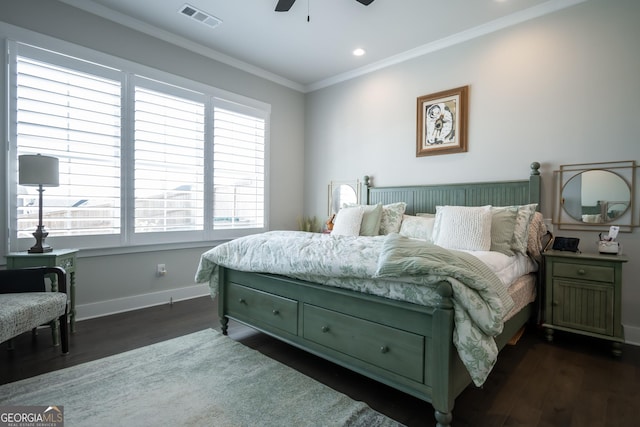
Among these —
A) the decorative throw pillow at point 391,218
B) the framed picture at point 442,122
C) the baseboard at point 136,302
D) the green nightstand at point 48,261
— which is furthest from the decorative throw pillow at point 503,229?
the green nightstand at point 48,261

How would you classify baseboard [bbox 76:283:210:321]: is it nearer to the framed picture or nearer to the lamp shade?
the lamp shade

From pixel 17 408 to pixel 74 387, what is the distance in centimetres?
25

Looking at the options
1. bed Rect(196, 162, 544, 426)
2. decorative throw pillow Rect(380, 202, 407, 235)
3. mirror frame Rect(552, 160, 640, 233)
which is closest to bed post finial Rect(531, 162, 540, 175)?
mirror frame Rect(552, 160, 640, 233)

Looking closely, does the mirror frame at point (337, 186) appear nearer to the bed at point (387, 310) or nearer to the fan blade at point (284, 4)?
the bed at point (387, 310)

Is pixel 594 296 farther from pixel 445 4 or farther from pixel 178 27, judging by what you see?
pixel 178 27

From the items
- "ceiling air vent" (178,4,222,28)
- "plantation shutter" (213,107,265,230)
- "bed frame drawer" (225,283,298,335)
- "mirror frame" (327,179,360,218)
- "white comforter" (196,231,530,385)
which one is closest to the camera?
"white comforter" (196,231,530,385)

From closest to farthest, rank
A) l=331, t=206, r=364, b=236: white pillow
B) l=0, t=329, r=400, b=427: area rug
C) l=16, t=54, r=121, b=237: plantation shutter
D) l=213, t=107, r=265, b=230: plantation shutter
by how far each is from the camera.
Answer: l=0, t=329, r=400, b=427: area rug < l=16, t=54, r=121, b=237: plantation shutter < l=331, t=206, r=364, b=236: white pillow < l=213, t=107, r=265, b=230: plantation shutter

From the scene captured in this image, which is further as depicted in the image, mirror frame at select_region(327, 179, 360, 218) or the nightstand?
mirror frame at select_region(327, 179, 360, 218)

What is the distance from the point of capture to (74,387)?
190cm

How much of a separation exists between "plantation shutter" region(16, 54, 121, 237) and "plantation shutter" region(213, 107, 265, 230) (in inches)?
45.0

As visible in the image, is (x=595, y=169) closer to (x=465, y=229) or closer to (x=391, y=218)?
(x=465, y=229)

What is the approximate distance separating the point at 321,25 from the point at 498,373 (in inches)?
138

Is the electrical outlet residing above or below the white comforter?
below

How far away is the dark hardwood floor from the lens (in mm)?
1721
